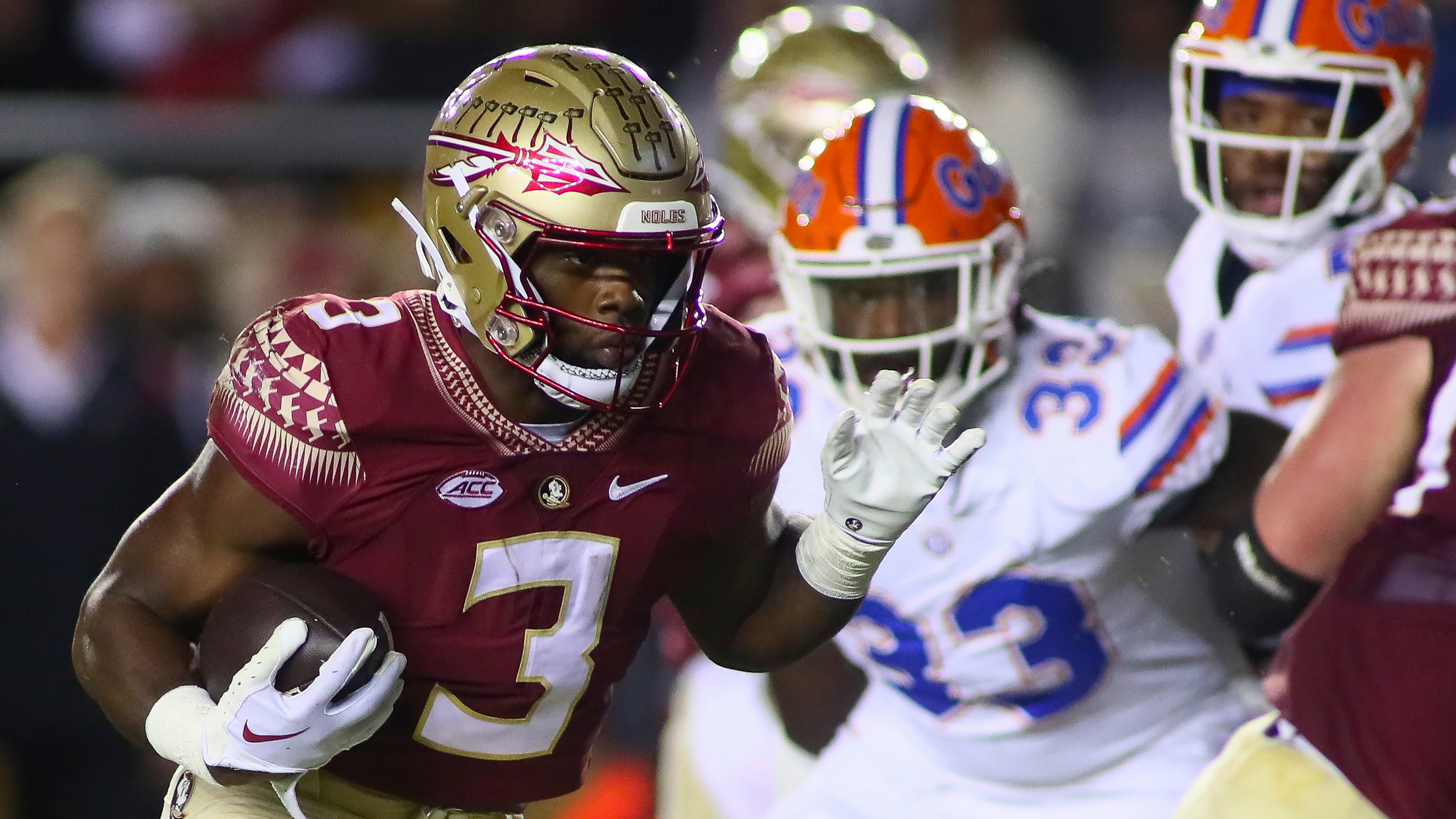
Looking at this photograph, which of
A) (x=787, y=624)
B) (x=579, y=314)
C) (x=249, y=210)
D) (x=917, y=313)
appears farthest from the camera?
(x=249, y=210)

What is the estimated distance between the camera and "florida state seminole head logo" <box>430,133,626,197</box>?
2502mm

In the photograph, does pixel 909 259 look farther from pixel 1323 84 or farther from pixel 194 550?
pixel 194 550

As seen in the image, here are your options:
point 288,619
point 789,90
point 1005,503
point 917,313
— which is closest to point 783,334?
point 917,313

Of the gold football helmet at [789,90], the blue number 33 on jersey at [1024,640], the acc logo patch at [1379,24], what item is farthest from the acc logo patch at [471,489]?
the gold football helmet at [789,90]

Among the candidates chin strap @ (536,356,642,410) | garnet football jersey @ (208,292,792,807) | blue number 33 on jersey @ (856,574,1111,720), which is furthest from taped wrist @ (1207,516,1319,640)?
chin strap @ (536,356,642,410)

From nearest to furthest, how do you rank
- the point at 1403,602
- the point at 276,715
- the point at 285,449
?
the point at 276,715 < the point at 285,449 < the point at 1403,602

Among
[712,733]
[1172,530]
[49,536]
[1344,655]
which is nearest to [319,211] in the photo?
[49,536]

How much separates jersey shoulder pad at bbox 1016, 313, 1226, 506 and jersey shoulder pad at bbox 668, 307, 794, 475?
2.40 ft

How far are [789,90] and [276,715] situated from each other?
3448mm

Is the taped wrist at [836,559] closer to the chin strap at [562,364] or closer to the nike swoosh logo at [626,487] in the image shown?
the nike swoosh logo at [626,487]

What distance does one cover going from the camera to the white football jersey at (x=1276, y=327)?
3844 mm

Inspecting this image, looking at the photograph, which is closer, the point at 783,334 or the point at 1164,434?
the point at 1164,434

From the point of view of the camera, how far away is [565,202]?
2.50 metres

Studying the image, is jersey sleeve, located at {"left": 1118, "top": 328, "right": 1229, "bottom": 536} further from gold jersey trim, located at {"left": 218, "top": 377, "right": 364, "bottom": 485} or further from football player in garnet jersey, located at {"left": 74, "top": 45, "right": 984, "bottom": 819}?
gold jersey trim, located at {"left": 218, "top": 377, "right": 364, "bottom": 485}
